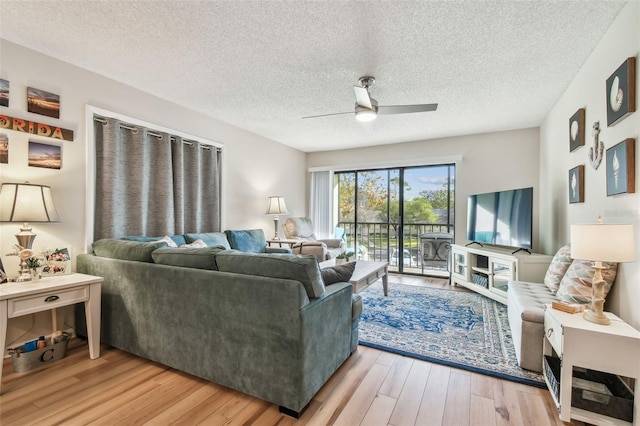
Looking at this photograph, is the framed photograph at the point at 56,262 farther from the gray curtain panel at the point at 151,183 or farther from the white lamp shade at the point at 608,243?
the white lamp shade at the point at 608,243

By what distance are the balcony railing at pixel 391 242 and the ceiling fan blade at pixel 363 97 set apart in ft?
10.9

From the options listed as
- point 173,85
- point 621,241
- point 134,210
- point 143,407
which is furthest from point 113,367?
point 621,241

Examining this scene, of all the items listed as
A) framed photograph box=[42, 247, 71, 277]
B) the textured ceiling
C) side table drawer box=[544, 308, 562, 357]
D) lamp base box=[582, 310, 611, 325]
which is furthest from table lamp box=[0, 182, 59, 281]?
lamp base box=[582, 310, 611, 325]

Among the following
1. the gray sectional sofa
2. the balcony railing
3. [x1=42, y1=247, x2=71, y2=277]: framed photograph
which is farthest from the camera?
the balcony railing

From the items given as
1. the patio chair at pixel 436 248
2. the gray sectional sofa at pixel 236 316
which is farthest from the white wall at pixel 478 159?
the gray sectional sofa at pixel 236 316

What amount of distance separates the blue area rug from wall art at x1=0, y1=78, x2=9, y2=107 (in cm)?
349

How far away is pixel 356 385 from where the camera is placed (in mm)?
1957

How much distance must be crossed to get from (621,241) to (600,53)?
5.34ft

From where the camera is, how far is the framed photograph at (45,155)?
7.98 feet

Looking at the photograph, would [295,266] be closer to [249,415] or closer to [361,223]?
[249,415]

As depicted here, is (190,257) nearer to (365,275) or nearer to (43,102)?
(365,275)

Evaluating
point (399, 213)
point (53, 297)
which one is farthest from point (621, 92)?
point (53, 297)

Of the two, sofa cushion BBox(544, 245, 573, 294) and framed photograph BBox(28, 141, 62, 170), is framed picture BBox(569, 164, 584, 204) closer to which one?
sofa cushion BBox(544, 245, 573, 294)

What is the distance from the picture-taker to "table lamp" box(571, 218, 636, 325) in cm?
159
